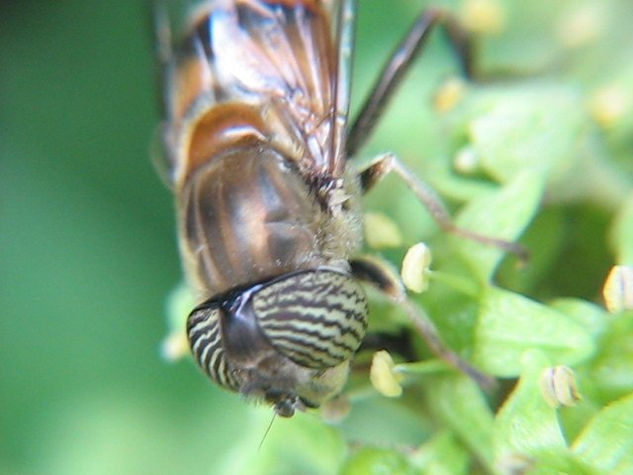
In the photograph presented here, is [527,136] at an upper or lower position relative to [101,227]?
upper

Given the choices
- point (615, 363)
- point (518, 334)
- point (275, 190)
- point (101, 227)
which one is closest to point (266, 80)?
point (275, 190)

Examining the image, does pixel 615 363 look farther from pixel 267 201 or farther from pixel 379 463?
pixel 267 201

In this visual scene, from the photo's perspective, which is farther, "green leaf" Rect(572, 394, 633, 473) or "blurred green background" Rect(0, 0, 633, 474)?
"blurred green background" Rect(0, 0, 633, 474)

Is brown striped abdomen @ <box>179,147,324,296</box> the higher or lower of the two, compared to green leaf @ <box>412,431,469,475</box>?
higher

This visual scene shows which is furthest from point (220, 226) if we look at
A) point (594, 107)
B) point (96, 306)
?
point (96, 306)

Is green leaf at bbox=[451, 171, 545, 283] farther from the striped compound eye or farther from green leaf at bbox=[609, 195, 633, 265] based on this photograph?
the striped compound eye

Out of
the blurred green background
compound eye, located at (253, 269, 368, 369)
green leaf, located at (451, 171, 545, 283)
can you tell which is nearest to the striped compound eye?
compound eye, located at (253, 269, 368, 369)

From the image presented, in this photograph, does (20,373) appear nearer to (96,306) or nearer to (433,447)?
(96,306)

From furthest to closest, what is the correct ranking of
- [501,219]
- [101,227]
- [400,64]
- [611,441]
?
1. [101,227]
2. [400,64]
3. [501,219]
4. [611,441]
